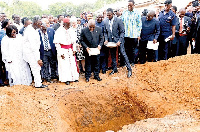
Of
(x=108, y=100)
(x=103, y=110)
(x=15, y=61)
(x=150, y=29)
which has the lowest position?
(x=103, y=110)

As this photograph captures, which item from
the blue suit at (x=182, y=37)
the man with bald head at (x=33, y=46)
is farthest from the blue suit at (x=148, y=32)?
the man with bald head at (x=33, y=46)

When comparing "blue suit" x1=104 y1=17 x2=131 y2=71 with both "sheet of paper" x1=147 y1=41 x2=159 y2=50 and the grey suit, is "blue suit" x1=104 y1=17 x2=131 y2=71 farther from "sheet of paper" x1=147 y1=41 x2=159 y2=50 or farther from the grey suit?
"sheet of paper" x1=147 y1=41 x2=159 y2=50

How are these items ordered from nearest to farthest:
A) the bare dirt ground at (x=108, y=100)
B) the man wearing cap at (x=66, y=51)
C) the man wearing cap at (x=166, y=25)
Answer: the bare dirt ground at (x=108, y=100) < the man wearing cap at (x=66, y=51) < the man wearing cap at (x=166, y=25)

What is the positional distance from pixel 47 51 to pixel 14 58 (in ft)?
3.13

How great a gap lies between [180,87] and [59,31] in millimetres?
3653

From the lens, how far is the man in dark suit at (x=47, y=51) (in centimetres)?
534

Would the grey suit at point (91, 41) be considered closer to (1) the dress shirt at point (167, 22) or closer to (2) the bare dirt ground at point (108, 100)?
(2) the bare dirt ground at point (108, 100)

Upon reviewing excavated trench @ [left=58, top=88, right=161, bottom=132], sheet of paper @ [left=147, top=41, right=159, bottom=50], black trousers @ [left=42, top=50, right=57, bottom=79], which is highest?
sheet of paper @ [left=147, top=41, right=159, bottom=50]

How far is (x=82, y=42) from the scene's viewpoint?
219 inches

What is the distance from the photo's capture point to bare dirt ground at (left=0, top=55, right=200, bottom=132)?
3.79 metres

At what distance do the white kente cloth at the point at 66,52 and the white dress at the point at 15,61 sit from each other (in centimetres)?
98

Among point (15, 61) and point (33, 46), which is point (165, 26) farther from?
point (15, 61)

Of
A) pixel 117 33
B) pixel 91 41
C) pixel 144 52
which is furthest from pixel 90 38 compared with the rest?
pixel 144 52

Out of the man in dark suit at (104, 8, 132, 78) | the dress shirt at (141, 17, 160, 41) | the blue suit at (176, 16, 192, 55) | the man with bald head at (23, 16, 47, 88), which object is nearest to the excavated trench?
the man in dark suit at (104, 8, 132, 78)
